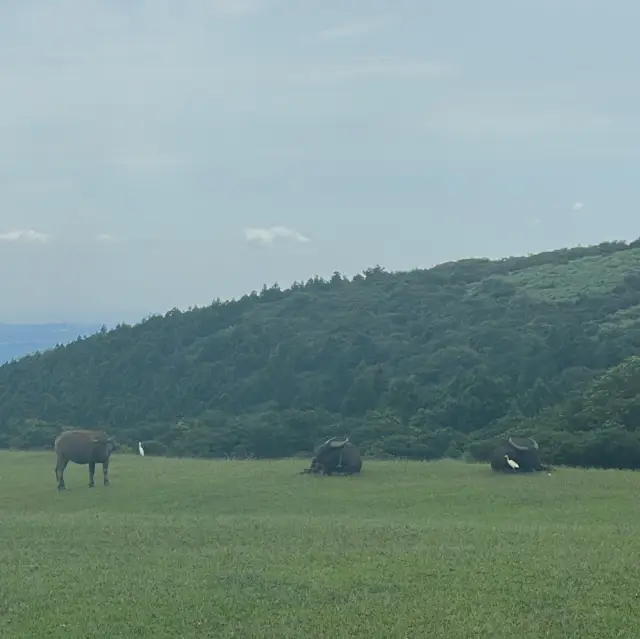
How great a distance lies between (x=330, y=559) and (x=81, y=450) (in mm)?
10610

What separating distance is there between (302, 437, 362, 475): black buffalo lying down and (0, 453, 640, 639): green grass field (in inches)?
56.1

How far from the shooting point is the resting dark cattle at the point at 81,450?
21.7 m

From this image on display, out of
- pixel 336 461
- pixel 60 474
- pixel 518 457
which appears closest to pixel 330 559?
pixel 336 461

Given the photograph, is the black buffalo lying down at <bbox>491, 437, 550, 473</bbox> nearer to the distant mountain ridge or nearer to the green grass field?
the green grass field

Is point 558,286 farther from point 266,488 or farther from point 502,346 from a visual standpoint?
point 266,488

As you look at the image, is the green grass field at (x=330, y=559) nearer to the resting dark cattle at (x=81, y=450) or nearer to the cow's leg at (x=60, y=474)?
the cow's leg at (x=60, y=474)

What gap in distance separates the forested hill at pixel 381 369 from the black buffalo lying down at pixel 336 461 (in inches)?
254

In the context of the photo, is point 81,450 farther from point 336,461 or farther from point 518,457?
point 518,457

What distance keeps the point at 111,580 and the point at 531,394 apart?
2824cm

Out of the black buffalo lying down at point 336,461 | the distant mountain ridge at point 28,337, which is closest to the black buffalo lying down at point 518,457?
the black buffalo lying down at point 336,461

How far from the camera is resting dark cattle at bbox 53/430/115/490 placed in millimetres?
21688

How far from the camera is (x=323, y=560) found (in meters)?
12.4

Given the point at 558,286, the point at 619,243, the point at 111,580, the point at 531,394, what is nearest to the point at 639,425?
the point at 531,394

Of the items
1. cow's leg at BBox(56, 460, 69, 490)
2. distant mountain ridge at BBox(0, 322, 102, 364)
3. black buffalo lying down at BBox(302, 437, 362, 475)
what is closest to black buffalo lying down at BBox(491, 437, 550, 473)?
black buffalo lying down at BBox(302, 437, 362, 475)
